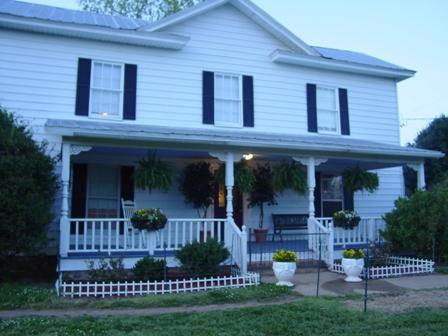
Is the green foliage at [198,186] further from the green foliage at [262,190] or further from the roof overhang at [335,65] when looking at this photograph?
the roof overhang at [335,65]

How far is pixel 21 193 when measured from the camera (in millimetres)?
8578

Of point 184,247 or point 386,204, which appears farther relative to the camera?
point 386,204

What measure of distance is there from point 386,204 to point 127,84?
376 inches

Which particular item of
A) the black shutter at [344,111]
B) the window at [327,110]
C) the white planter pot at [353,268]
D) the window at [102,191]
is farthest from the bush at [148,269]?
the black shutter at [344,111]

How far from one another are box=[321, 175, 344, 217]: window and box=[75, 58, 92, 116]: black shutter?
26.2 ft

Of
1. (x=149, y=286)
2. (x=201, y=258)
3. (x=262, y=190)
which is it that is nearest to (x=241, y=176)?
(x=262, y=190)

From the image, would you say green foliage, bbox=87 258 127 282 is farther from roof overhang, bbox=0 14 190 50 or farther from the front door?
roof overhang, bbox=0 14 190 50

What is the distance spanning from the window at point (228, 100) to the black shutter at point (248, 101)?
14 centimetres

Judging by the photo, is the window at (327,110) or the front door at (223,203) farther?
the window at (327,110)

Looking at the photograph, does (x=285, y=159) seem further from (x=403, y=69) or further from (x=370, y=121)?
(x=403, y=69)

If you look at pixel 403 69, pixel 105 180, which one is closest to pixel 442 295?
pixel 105 180

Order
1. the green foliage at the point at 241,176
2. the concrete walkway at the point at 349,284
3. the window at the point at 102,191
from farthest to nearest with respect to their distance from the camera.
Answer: the window at the point at 102,191
the green foliage at the point at 241,176
the concrete walkway at the point at 349,284

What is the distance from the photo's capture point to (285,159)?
42.6ft

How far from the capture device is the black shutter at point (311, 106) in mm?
14547
